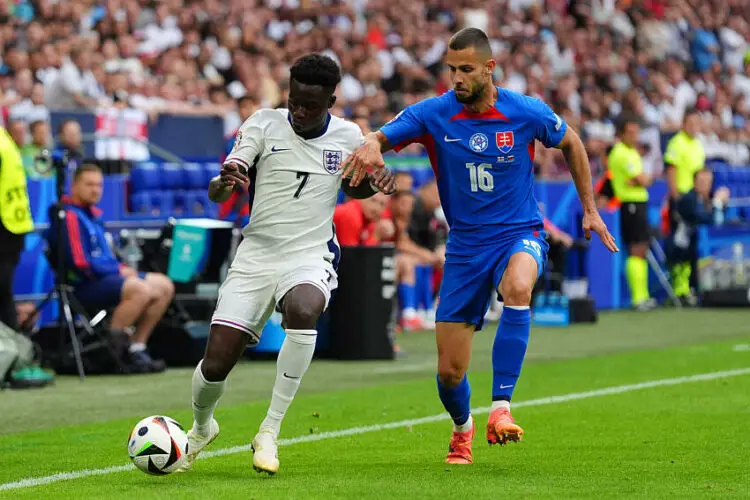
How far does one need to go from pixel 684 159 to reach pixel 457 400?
584 inches

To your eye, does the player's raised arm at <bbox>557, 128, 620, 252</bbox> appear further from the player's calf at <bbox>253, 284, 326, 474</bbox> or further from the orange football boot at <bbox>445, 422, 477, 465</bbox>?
the player's calf at <bbox>253, 284, 326, 474</bbox>

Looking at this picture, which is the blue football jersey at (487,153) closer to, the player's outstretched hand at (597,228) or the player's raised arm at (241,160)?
the player's outstretched hand at (597,228)

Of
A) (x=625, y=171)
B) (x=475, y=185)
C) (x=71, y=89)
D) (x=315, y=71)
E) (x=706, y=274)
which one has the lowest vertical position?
(x=706, y=274)

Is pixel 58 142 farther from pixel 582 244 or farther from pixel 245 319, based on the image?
pixel 245 319

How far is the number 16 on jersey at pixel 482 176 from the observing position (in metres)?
7.90

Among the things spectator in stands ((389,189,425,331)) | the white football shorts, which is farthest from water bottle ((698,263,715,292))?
the white football shorts

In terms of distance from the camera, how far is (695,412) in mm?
10086

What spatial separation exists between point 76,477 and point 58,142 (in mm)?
9401

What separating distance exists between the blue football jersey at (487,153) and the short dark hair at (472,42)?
31 cm

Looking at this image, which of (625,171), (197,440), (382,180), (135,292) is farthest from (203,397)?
(625,171)

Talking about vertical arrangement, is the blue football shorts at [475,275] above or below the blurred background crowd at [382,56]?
below

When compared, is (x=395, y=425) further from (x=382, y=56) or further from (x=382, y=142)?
(x=382, y=56)

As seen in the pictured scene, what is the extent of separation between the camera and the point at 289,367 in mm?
7375

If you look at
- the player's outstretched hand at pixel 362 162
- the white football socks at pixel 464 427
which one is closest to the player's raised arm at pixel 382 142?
the player's outstretched hand at pixel 362 162
